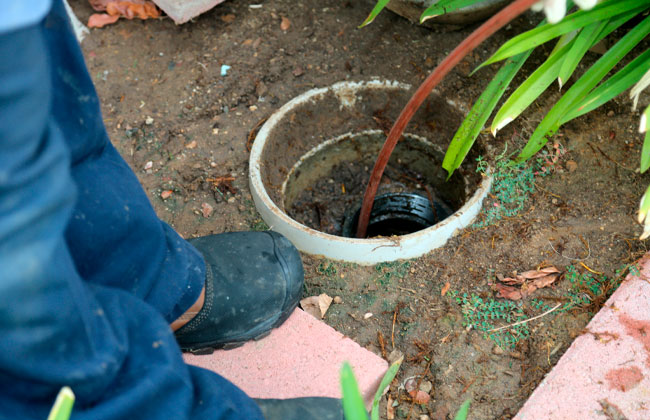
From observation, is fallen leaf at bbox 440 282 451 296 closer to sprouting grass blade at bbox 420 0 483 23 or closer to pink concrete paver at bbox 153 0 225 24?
sprouting grass blade at bbox 420 0 483 23

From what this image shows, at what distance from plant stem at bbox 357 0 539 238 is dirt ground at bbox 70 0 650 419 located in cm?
26

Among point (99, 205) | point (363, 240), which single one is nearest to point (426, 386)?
point (363, 240)

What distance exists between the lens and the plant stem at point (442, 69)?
2.98 feet

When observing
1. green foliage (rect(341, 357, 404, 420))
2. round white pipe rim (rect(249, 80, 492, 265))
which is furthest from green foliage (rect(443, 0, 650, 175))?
green foliage (rect(341, 357, 404, 420))

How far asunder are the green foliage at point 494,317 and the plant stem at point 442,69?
429mm

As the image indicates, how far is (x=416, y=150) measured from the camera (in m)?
2.25

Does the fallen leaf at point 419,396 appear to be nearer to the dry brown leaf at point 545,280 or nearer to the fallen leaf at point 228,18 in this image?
the dry brown leaf at point 545,280

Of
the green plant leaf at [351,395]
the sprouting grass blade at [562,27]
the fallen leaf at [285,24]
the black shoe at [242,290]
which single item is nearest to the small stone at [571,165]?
the sprouting grass blade at [562,27]

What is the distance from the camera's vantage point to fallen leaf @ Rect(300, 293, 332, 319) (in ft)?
5.41

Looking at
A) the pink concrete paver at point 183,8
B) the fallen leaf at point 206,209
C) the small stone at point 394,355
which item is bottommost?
the small stone at point 394,355

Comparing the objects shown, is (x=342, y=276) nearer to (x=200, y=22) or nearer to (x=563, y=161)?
(x=563, y=161)

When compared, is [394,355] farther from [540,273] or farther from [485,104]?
[485,104]

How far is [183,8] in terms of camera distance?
2234 millimetres

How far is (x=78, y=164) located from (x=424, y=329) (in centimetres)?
100
